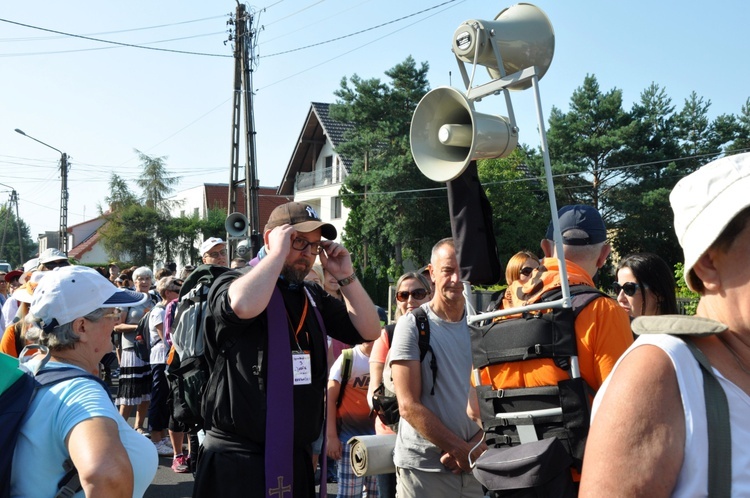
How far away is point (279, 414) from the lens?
3.19m

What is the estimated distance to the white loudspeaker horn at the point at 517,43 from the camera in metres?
2.97

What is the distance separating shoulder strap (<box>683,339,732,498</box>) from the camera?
1.36m

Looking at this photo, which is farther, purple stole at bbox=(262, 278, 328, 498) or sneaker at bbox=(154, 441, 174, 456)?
sneaker at bbox=(154, 441, 174, 456)

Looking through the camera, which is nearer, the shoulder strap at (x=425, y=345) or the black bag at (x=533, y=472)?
the black bag at (x=533, y=472)

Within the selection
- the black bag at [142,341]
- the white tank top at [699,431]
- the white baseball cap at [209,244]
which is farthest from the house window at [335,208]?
the white tank top at [699,431]

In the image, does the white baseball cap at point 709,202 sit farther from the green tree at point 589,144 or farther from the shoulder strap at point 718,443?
the green tree at point 589,144

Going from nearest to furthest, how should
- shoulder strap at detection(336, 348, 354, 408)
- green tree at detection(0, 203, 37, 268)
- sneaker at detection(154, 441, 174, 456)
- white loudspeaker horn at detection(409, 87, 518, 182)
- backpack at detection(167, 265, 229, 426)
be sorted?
white loudspeaker horn at detection(409, 87, 518, 182) < backpack at detection(167, 265, 229, 426) < shoulder strap at detection(336, 348, 354, 408) < sneaker at detection(154, 441, 174, 456) < green tree at detection(0, 203, 37, 268)

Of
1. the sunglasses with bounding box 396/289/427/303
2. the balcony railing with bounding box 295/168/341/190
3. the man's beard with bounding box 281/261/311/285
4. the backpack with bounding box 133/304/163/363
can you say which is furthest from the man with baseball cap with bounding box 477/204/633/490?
the balcony railing with bounding box 295/168/341/190

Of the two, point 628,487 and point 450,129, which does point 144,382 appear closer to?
point 450,129

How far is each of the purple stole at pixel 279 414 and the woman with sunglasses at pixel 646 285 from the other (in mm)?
2224

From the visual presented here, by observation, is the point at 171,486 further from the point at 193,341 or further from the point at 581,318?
the point at 581,318

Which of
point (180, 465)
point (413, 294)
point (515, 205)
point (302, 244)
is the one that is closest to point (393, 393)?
point (413, 294)

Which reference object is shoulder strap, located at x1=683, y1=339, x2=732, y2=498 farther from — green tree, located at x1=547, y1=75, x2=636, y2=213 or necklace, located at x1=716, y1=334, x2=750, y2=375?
green tree, located at x1=547, y1=75, x2=636, y2=213

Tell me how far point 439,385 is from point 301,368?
978mm
